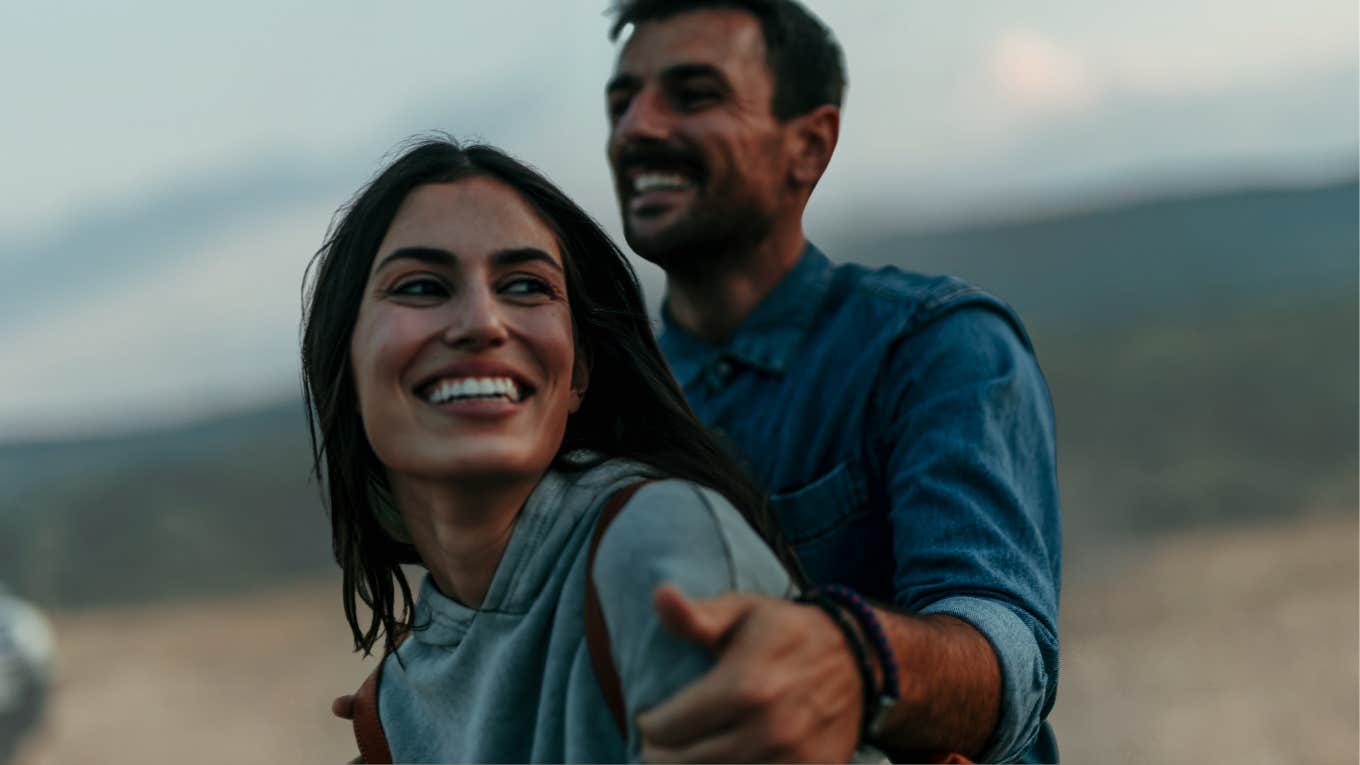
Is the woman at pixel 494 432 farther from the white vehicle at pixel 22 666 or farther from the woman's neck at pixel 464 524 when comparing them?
the white vehicle at pixel 22 666

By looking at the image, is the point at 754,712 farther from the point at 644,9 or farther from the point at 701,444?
the point at 644,9

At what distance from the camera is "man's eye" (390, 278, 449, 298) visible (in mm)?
2322

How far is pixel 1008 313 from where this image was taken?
351 centimetres

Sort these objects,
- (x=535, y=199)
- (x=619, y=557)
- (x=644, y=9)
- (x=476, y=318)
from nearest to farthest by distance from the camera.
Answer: (x=619, y=557), (x=476, y=318), (x=535, y=199), (x=644, y=9)

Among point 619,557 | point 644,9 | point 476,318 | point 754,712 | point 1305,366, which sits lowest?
point 1305,366

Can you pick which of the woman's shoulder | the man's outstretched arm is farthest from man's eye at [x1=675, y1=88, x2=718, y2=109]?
the man's outstretched arm

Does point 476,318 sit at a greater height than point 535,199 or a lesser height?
lesser

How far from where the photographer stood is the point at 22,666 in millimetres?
10406

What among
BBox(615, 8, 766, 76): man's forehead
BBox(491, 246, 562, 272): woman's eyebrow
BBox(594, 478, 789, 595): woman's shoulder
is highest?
BBox(615, 8, 766, 76): man's forehead

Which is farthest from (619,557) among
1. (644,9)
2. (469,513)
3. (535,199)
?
(644,9)

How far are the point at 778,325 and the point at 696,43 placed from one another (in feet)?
2.40

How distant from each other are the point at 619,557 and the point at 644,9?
94.1 inches

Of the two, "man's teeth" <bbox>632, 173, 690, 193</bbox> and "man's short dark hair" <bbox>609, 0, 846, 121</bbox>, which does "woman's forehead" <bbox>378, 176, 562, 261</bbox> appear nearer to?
"man's teeth" <bbox>632, 173, 690, 193</bbox>

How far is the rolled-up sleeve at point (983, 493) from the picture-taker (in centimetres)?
278
